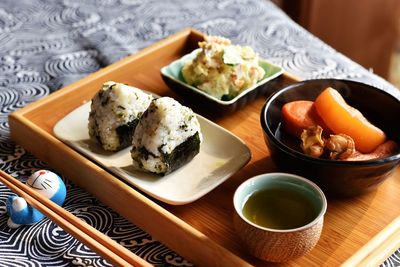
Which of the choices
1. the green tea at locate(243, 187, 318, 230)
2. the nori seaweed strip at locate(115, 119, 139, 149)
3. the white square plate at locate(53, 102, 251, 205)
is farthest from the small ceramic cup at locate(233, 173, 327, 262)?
the nori seaweed strip at locate(115, 119, 139, 149)

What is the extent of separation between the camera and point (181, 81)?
159cm

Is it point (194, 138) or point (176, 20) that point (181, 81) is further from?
point (176, 20)

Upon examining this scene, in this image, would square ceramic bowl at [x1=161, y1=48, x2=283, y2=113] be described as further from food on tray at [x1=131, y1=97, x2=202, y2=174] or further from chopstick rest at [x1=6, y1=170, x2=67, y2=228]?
chopstick rest at [x1=6, y1=170, x2=67, y2=228]

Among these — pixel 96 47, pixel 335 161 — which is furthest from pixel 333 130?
pixel 96 47

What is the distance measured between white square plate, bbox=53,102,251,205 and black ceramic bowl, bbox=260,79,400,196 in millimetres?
92

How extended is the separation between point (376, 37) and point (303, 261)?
2282 mm

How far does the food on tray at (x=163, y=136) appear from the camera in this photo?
4.15 ft

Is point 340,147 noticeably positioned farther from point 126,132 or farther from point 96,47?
point 96,47

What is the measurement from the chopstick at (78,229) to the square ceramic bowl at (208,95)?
45 cm

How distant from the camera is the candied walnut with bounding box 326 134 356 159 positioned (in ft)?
4.07

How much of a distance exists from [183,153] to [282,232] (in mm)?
331

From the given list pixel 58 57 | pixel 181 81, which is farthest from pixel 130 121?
pixel 58 57

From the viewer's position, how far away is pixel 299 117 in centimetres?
136

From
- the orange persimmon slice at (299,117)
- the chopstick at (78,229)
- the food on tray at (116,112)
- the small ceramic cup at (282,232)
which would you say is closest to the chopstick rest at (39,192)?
the chopstick at (78,229)
